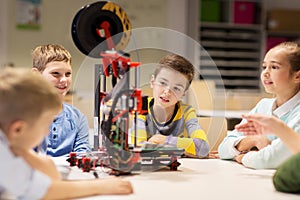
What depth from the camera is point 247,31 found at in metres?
5.40

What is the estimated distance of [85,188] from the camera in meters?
0.91

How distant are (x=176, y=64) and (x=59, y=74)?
0.47 metres

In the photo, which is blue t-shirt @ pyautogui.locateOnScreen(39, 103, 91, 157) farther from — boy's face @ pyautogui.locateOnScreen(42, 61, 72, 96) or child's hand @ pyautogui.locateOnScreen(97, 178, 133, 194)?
child's hand @ pyautogui.locateOnScreen(97, 178, 133, 194)

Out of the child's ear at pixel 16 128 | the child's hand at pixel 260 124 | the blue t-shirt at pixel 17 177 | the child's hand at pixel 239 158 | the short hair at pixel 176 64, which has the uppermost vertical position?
the short hair at pixel 176 64

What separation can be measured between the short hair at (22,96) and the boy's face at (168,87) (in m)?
0.43

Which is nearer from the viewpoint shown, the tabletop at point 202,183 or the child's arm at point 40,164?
the child's arm at point 40,164

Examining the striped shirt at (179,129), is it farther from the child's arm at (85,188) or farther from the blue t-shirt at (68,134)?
the blue t-shirt at (68,134)

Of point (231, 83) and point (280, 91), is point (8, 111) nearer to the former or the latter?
point (280, 91)

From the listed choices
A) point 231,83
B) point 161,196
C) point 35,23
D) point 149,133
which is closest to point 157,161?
point 149,133

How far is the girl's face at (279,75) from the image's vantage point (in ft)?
4.25

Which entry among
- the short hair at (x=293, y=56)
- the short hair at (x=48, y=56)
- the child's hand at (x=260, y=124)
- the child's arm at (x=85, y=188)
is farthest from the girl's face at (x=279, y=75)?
the short hair at (x=48, y=56)

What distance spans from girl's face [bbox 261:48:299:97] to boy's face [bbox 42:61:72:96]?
2.13 ft

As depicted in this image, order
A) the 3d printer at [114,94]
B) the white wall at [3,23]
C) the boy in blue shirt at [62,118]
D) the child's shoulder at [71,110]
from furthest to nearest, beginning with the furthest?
the white wall at [3,23], the child's shoulder at [71,110], the boy in blue shirt at [62,118], the 3d printer at [114,94]

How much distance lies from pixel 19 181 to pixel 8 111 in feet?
0.42
